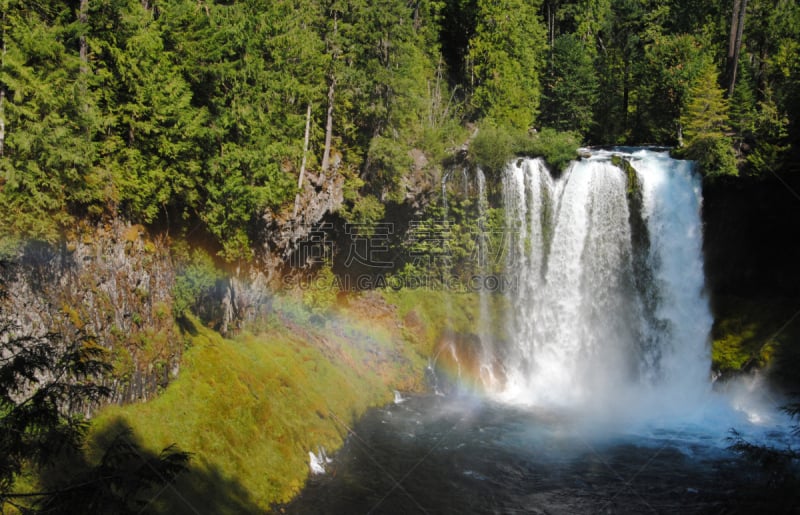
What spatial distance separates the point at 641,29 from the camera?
47719mm

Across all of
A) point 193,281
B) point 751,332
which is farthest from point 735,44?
point 193,281

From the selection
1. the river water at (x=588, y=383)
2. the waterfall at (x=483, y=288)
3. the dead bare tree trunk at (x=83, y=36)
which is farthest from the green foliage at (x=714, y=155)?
the dead bare tree trunk at (x=83, y=36)

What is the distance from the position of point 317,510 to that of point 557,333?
1767 centimetres

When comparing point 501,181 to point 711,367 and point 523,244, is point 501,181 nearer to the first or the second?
point 523,244

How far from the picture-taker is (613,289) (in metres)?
29.5

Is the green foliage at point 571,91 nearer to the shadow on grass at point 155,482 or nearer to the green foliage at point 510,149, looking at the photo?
the green foliage at point 510,149

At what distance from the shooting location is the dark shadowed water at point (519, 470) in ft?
58.3

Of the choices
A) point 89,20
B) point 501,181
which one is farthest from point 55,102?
point 501,181

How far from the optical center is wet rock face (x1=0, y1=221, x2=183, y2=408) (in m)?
14.4

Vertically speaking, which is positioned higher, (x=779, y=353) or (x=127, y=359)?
(x=127, y=359)

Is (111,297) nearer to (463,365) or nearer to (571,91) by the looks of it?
(463,365)

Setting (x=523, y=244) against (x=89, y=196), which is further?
(x=523, y=244)

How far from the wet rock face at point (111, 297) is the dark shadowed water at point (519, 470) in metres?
6.26

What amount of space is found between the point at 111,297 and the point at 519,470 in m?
14.7
